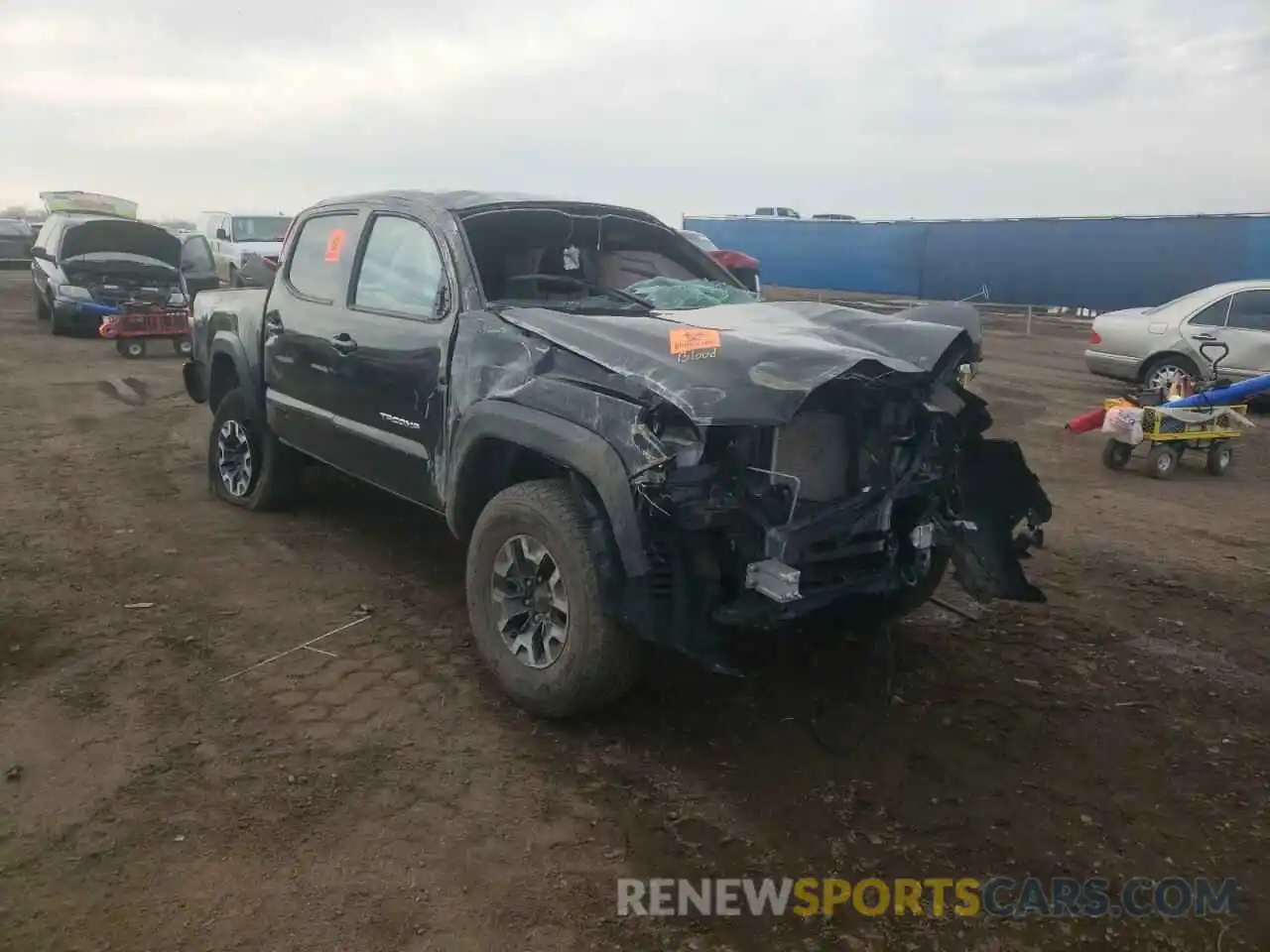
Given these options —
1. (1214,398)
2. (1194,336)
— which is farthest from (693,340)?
(1194,336)

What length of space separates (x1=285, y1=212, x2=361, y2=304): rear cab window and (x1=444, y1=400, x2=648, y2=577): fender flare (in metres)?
1.57

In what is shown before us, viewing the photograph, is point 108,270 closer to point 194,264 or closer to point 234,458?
point 194,264

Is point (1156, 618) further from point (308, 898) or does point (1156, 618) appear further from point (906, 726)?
point (308, 898)

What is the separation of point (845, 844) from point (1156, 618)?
9.27ft

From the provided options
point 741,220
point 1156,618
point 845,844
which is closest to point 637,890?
point 845,844

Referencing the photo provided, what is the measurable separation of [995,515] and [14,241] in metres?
30.4

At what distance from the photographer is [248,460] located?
6309 mm

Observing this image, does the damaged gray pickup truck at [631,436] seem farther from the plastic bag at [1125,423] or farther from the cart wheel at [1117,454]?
the cart wheel at [1117,454]

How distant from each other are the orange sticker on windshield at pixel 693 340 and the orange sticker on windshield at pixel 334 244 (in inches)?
96.0

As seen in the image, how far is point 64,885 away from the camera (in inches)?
109

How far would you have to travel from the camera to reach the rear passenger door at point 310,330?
5152 mm

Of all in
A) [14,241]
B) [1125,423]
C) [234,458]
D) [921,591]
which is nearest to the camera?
[921,591]

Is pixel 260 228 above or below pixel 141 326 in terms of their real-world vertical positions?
above

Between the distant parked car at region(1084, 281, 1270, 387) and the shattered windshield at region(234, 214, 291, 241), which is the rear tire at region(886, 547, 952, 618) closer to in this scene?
the distant parked car at region(1084, 281, 1270, 387)
